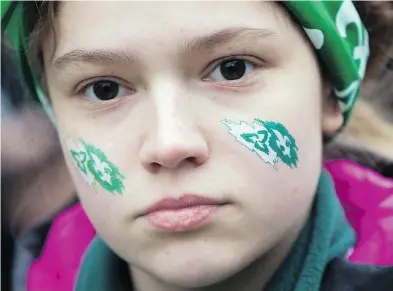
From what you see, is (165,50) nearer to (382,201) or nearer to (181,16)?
(181,16)

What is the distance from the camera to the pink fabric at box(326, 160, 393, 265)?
0.80 metres

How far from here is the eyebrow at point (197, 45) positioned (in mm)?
626

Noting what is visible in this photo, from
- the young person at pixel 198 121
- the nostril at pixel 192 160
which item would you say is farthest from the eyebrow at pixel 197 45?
the nostril at pixel 192 160

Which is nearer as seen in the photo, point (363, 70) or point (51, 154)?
point (363, 70)

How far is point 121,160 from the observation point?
660 mm

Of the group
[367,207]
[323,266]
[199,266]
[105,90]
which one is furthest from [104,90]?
[367,207]

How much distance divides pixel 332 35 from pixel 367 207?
1.00ft

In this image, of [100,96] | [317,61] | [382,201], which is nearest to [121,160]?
[100,96]

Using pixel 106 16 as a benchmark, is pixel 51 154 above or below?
below

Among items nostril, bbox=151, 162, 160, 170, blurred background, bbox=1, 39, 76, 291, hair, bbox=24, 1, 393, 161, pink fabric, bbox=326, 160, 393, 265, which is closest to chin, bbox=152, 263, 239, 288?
nostril, bbox=151, 162, 160, 170

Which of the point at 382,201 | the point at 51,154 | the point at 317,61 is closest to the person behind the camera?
the point at 317,61

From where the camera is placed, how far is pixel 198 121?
24.7 inches

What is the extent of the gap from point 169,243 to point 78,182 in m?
0.16

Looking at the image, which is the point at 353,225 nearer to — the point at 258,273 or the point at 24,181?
the point at 258,273
